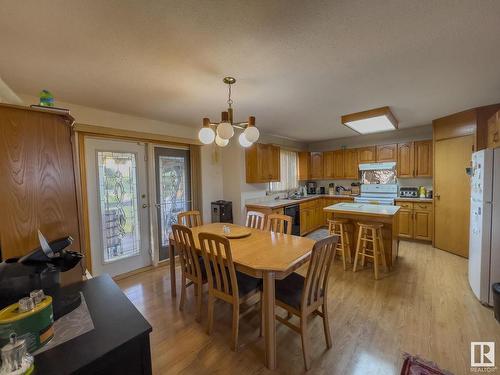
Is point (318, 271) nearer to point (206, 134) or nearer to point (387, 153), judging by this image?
point (206, 134)

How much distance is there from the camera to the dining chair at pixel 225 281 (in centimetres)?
170

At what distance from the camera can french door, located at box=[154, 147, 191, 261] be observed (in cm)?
355

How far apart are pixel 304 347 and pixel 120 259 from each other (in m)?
2.78

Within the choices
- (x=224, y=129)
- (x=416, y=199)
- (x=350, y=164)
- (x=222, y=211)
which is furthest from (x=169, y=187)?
(x=416, y=199)

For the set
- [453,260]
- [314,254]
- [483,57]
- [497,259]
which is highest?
[483,57]

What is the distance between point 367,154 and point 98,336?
5626 mm

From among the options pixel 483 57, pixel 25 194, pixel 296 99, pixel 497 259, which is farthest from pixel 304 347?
pixel 483 57

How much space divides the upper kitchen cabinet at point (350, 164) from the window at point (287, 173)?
1.26m

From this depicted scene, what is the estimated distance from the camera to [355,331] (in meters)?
1.95

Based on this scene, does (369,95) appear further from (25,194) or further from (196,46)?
(25,194)

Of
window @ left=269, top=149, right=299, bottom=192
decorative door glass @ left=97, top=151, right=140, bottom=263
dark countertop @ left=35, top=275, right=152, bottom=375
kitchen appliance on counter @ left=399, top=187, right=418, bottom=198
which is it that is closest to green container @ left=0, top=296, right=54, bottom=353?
dark countertop @ left=35, top=275, right=152, bottom=375

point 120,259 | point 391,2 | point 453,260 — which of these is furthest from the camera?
point 453,260

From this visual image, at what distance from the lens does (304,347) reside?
158 centimetres

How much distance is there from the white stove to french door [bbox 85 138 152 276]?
14.7ft
